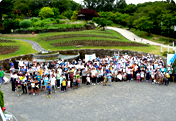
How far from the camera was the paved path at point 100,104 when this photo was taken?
924cm

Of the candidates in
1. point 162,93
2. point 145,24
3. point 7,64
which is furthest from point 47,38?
point 162,93

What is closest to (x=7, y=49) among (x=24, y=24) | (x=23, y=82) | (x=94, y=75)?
(x=23, y=82)

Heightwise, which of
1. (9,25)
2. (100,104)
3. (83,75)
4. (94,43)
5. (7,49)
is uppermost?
(9,25)

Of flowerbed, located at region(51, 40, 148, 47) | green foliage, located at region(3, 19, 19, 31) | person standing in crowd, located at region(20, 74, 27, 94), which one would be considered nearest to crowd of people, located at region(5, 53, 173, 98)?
person standing in crowd, located at region(20, 74, 27, 94)

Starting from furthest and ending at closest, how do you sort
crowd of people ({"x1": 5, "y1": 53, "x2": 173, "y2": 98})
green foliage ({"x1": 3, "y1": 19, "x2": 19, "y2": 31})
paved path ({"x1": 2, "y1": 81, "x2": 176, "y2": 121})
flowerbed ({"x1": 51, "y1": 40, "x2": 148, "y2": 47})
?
green foliage ({"x1": 3, "y1": 19, "x2": 19, "y2": 31})
flowerbed ({"x1": 51, "y1": 40, "x2": 148, "y2": 47})
crowd of people ({"x1": 5, "y1": 53, "x2": 173, "y2": 98})
paved path ({"x1": 2, "y1": 81, "x2": 176, "y2": 121})

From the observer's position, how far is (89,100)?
11195 millimetres

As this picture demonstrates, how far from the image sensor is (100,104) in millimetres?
10602

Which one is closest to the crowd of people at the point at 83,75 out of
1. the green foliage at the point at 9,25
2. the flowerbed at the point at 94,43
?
the flowerbed at the point at 94,43

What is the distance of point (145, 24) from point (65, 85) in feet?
98.3

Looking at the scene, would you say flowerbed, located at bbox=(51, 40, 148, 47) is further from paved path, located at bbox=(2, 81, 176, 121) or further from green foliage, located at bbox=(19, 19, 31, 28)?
green foliage, located at bbox=(19, 19, 31, 28)

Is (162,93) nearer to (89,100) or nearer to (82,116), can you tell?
(89,100)

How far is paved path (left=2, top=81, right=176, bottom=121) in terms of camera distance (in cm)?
924

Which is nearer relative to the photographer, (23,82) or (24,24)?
(23,82)

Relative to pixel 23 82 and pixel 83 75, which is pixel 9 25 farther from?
pixel 83 75
